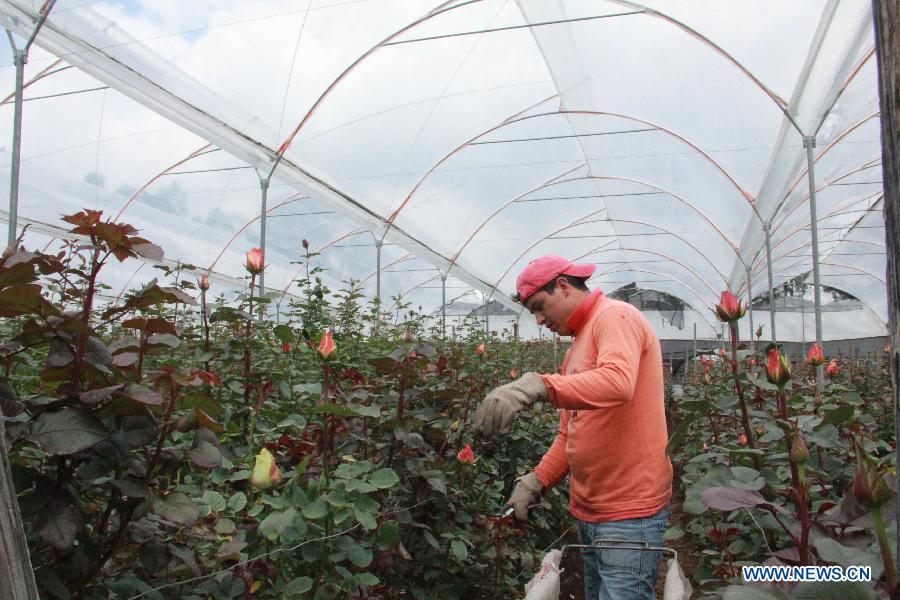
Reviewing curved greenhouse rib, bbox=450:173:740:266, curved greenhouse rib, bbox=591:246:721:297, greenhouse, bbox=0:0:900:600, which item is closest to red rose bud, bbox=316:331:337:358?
greenhouse, bbox=0:0:900:600

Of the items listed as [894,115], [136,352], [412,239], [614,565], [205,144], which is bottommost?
[614,565]

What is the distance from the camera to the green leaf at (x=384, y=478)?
129 centimetres

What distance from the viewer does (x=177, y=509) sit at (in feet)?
3.11

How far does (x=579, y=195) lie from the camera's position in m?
11.0

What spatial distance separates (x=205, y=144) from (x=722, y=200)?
7.11m

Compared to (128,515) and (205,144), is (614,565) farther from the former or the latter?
(205,144)

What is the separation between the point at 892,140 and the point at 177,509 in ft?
3.20

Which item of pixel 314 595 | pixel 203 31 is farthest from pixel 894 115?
pixel 203 31

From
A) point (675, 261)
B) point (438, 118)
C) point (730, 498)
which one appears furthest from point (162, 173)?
point (675, 261)

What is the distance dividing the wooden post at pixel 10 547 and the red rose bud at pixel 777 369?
105cm

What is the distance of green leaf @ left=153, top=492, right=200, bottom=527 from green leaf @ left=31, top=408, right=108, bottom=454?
0.15 m

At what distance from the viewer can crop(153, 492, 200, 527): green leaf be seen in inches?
36.4

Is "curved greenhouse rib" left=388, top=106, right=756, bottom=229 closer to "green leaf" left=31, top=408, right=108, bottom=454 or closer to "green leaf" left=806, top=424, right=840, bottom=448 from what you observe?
"green leaf" left=806, top=424, right=840, bottom=448

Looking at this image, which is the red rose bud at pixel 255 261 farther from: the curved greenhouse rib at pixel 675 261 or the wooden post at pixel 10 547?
the curved greenhouse rib at pixel 675 261
